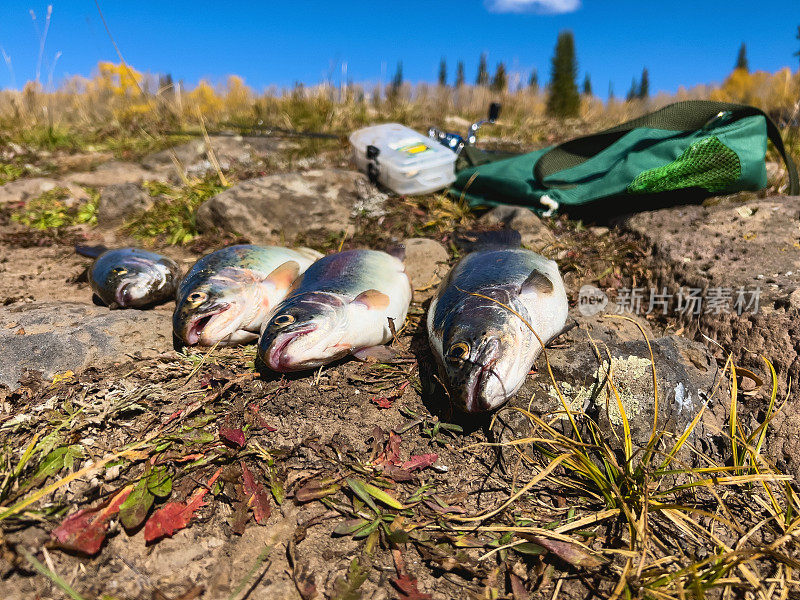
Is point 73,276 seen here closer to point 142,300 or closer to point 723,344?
point 142,300

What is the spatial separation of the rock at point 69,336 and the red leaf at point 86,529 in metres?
1.14

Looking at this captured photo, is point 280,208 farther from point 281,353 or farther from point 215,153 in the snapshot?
point 215,153

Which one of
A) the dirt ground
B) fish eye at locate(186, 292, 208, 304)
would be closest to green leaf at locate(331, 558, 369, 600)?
the dirt ground

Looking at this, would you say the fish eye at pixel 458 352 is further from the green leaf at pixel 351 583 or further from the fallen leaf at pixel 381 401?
the green leaf at pixel 351 583

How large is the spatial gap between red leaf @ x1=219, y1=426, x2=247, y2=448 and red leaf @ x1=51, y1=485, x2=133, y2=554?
49 centimetres

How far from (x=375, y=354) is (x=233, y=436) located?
2.99 feet

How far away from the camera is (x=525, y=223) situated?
4285 millimetres

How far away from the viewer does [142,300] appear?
3393 millimetres

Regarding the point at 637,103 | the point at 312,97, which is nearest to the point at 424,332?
the point at 312,97

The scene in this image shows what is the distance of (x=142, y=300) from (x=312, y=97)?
7497mm

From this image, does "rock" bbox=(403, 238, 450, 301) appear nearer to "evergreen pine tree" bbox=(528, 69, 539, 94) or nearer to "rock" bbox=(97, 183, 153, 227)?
"rock" bbox=(97, 183, 153, 227)

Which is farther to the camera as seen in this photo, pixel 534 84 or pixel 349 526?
pixel 534 84

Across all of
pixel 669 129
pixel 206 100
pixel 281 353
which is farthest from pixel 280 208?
pixel 206 100

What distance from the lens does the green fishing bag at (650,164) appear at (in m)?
3.85
